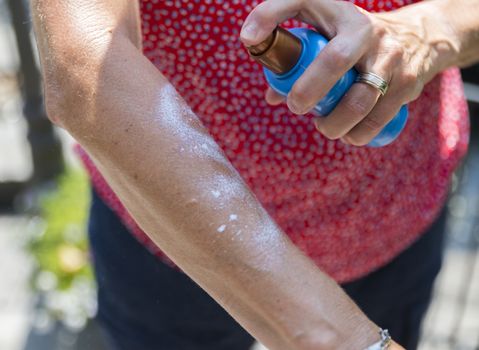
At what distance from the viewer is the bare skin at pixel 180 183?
2.67ft

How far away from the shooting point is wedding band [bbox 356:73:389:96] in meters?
0.91

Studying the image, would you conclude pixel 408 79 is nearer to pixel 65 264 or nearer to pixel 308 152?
pixel 308 152

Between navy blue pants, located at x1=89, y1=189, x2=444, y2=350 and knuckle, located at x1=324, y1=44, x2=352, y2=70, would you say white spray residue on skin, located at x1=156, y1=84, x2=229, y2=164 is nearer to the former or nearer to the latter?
knuckle, located at x1=324, y1=44, x2=352, y2=70

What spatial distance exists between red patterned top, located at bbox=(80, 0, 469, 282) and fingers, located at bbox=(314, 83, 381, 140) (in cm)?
16

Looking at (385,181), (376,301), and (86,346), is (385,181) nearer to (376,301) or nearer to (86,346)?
(376,301)

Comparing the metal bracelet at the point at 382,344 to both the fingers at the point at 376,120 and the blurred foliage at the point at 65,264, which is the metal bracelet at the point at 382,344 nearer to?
the fingers at the point at 376,120

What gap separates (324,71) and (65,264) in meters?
1.66

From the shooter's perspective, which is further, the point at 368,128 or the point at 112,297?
the point at 112,297

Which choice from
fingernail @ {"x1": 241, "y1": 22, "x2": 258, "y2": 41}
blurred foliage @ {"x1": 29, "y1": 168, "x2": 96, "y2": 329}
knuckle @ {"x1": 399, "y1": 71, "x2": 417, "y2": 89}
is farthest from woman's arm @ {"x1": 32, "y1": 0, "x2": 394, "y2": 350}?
blurred foliage @ {"x1": 29, "y1": 168, "x2": 96, "y2": 329}

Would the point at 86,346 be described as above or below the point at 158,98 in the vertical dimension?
below

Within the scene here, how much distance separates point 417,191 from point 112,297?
60cm

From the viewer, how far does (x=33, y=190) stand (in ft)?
8.73

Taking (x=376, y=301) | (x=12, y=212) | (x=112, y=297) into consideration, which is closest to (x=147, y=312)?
(x=112, y=297)

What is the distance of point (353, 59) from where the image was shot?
875mm
